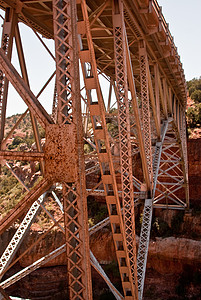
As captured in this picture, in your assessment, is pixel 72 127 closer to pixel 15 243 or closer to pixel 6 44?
pixel 6 44

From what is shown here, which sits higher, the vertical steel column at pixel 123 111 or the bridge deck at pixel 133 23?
the bridge deck at pixel 133 23

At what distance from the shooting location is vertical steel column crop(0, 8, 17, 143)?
701 centimetres

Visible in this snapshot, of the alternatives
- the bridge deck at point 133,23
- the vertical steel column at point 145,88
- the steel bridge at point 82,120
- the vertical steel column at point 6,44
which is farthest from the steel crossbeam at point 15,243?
the bridge deck at point 133,23

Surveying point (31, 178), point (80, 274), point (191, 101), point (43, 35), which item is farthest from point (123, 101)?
point (191, 101)

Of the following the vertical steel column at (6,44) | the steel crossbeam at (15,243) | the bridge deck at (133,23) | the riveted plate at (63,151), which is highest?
the bridge deck at (133,23)

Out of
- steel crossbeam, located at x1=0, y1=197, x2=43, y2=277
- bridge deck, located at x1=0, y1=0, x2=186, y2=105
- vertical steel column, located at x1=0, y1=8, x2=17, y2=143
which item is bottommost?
steel crossbeam, located at x1=0, y1=197, x2=43, y2=277

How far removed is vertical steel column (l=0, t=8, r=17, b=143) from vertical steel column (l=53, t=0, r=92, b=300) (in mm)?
3122

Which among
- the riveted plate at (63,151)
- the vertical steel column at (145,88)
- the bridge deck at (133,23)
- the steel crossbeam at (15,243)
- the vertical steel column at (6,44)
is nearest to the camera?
the riveted plate at (63,151)

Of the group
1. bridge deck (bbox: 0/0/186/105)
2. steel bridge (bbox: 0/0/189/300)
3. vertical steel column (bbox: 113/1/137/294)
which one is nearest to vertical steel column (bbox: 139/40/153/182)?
steel bridge (bbox: 0/0/189/300)

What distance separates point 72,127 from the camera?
4172 mm

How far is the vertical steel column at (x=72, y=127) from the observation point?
417 cm

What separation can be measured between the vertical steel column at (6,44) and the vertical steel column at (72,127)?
312cm

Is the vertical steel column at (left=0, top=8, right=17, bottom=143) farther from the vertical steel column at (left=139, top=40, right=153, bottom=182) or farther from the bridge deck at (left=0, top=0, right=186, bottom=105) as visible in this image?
the vertical steel column at (left=139, top=40, right=153, bottom=182)

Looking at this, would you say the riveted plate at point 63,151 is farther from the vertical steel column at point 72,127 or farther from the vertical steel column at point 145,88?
the vertical steel column at point 145,88
